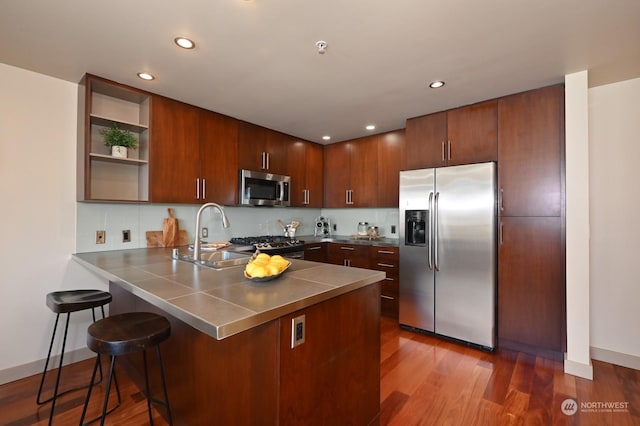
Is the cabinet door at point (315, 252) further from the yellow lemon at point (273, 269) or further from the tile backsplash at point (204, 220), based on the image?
the yellow lemon at point (273, 269)

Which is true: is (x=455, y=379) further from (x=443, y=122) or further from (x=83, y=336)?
(x=83, y=336)

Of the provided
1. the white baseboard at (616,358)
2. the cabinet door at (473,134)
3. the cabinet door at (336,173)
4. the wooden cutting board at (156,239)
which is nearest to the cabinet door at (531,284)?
the white baseboard at (616,358)

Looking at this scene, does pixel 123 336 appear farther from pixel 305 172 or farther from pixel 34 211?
pixel 305 172

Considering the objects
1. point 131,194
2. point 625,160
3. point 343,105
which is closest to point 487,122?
point 625,160

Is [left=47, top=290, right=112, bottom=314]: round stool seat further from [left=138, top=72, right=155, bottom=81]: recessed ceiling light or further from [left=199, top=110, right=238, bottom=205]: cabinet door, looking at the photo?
[left=138, top=72, right=155, bottom=81]: recessed ceiling light

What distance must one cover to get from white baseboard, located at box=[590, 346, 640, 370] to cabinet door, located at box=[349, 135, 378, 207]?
2559mm

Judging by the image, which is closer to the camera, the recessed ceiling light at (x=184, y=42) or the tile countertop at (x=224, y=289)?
the tile countertop at (x=224, y=289)

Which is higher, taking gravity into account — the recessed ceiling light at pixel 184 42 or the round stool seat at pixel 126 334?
the recessed ceiling light at pixel 184 42

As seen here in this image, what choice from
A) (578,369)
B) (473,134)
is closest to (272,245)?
(473,134)

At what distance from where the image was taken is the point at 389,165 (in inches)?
150

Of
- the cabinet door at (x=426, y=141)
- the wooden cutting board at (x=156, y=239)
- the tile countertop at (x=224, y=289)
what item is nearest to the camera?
the tile countertop at (x=224, y=289)

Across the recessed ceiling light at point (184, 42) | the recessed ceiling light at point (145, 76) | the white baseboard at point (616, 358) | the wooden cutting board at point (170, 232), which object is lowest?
the white baseboard at point (616, 358)

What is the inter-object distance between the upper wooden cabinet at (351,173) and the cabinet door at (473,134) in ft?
3.87

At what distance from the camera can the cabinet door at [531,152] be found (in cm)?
240
